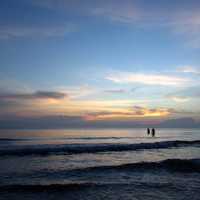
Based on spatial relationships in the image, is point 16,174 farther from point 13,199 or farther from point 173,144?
point 173,144

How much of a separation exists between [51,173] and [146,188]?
5.97 m

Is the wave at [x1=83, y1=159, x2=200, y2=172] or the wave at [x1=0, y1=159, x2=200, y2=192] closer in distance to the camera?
the wave at [x1=0, y1=159, x2=200, y2=192]

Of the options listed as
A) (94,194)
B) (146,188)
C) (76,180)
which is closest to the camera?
(94,194)

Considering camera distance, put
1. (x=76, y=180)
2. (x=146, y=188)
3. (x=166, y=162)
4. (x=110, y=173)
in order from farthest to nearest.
Result: (x=166, y=162) → (x=110, y=173) → (x=76, y=180) → (x=146, y=188)

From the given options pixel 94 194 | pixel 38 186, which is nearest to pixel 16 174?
pixel 38 186

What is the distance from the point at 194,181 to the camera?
46.6ft

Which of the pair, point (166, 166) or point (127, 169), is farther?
point (166, 166)

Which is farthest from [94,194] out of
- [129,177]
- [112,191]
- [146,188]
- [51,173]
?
[51,173]

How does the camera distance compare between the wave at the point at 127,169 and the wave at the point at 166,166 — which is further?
the wave at the point at 166,166

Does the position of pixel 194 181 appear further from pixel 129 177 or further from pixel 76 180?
pixel 76 180

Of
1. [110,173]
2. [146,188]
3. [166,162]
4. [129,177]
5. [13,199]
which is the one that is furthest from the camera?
[166,162]

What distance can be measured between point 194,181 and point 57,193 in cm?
706

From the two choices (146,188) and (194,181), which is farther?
(194,181)

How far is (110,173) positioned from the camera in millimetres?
16047
